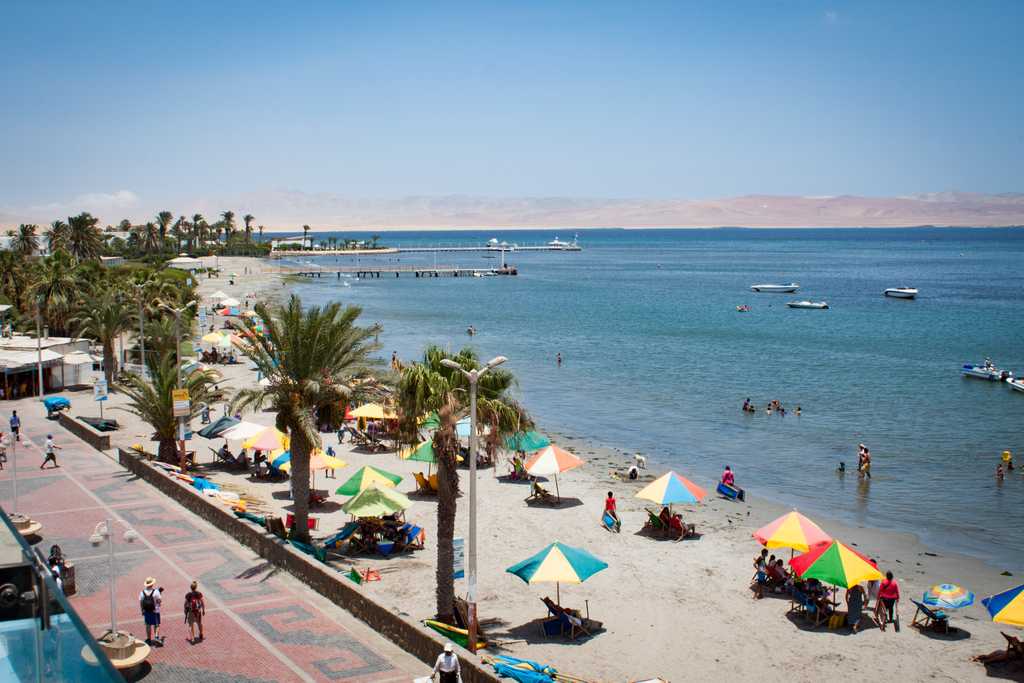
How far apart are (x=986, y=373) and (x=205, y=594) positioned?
49897 mm

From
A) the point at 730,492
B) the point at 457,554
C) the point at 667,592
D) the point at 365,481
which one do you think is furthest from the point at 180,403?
the point at 730,492

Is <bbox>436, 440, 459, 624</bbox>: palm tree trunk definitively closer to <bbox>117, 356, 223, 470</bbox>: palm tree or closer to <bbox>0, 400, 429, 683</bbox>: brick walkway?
<bbox>0, 400, 429, 683</bbox>: brick walkway

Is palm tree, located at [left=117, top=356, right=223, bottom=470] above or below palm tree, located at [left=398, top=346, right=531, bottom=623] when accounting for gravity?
below

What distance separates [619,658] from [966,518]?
51.6 ft

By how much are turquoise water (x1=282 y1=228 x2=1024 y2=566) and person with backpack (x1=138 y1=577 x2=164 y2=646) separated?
2012 cm

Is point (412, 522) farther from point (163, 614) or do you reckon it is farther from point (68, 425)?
point (68, 425)

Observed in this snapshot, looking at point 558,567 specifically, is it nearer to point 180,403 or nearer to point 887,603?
point 887,603

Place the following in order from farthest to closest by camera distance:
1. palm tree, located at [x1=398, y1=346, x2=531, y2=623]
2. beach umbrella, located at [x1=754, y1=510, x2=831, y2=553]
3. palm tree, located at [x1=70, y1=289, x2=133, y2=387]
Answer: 1. palm tree, located at [x1=70, y1=289, x2=133, y2=387]
2. beach umbrella, located at [x1=754, y1=510, x2=831, y2=553]
3. palm tree, located at [x1=398, y1=346, x2=531, y2=623]

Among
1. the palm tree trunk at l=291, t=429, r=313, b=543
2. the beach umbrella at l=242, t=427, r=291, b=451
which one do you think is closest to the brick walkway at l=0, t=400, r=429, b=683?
the palm tree trunk at l=291, t=429, r=313, b=543

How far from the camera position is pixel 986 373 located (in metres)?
53.6

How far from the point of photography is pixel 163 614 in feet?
52.7

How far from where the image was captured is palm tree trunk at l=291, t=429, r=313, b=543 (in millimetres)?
21422

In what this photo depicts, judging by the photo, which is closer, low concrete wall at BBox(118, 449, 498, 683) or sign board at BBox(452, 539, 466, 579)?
low concrete wall at BBox(118, 449, 498, 683)

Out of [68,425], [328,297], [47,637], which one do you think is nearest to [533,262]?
[328,297]
